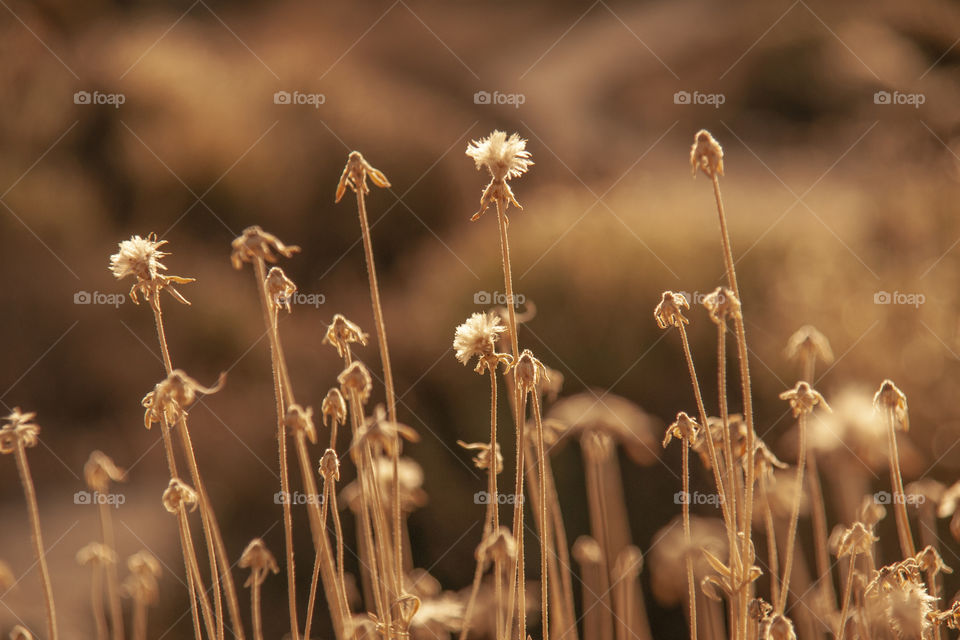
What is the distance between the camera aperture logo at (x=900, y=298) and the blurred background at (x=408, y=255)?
13mm

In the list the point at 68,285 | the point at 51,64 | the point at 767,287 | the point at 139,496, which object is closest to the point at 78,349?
the point at 68,285

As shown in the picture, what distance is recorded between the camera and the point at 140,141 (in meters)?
4.23

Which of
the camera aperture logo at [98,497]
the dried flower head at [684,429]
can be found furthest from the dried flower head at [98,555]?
the dried flower head at [684,429]

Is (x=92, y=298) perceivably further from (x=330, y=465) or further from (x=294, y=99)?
(x=330, y=465)

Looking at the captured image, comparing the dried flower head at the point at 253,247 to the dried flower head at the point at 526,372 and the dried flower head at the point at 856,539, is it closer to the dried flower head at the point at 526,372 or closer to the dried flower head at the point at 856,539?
the dried flower head at the point at 526,372

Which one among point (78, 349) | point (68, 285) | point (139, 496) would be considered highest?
point (68, 285)

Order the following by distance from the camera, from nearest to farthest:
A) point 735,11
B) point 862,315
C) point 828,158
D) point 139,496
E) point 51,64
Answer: point 862,315 → point 139,496 → point 51,64 → point 828,158 → point 735,11

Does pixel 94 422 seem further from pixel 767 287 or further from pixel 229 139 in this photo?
pixel 767 287

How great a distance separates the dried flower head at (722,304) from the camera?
756 millimetres

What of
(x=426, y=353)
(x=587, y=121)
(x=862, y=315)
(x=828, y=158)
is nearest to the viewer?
(x=862, y=315)

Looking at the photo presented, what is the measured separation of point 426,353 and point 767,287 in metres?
1.17

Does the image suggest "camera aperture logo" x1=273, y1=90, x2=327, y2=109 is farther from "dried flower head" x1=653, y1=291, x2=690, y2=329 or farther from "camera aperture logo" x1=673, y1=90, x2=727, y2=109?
"dried flower head" x1=653, y1=291, x2=690, y2=329

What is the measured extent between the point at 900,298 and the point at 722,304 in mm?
1884

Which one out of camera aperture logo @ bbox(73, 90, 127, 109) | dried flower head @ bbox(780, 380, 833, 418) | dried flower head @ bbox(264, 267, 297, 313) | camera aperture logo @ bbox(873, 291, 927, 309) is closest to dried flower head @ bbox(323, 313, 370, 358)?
dried flower head @ bbox(264, 267, 297, 313)
